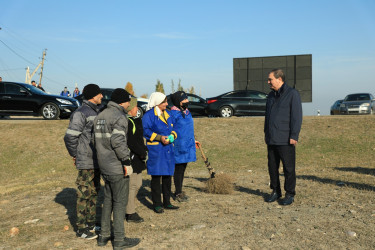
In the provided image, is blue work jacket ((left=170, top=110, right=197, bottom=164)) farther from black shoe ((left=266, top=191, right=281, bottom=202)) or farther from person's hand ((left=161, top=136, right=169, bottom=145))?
black shoe ((left=266, top=191, right=281, bottom=202))

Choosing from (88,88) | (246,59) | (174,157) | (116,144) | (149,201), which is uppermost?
(246,59)

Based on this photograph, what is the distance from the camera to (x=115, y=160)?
4633mm

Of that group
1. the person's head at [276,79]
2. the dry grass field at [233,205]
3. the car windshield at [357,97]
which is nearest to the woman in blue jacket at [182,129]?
the dry grass field at [233,205]

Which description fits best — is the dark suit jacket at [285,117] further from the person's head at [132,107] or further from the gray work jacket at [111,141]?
the gray work jacket at [111,141]

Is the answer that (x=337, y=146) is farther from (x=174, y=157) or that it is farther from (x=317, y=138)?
(x=174, y=157)

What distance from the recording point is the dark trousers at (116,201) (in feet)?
15.3

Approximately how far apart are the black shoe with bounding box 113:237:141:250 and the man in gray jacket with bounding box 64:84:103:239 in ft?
1.95

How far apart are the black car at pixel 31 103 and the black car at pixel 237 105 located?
6.78 m

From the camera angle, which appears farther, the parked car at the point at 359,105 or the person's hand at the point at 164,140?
the parked car at the point at 359,105

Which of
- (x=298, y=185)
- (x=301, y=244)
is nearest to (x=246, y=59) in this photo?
(x=298, y=185)

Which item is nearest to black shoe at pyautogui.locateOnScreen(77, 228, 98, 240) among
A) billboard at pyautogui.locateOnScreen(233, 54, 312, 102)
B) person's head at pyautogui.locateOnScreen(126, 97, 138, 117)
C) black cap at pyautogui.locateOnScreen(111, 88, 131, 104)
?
person's head at pyautogui.locateOnScreen(126, 97, 138, 117)

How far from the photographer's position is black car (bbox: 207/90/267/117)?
811 inches

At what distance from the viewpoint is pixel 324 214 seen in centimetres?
586

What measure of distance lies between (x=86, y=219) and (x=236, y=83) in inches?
914
